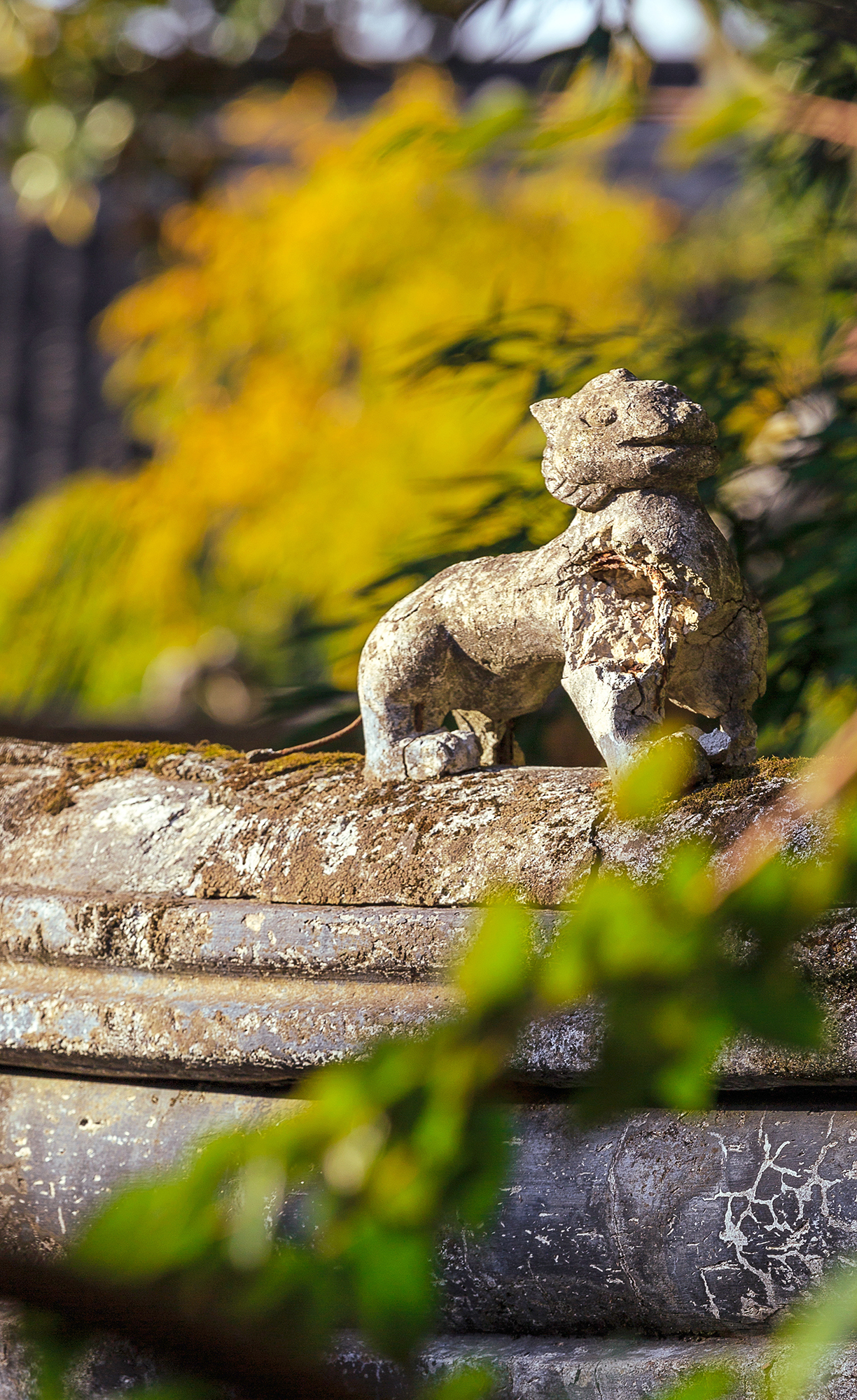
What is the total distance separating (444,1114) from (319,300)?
335 cm

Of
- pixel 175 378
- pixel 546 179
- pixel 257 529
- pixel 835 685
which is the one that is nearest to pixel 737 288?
pixel 546 179

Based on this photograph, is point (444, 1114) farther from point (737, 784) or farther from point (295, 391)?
point (295, 391)

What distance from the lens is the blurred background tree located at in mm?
1780

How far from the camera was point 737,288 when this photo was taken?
3078mm

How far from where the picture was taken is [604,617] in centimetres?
82

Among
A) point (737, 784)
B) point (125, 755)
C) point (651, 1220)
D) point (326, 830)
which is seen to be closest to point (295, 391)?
point (125, 755)

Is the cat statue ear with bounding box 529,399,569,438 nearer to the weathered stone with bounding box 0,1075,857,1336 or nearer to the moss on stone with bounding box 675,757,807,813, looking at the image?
the moss on stone with bounding box 675,757,807,813

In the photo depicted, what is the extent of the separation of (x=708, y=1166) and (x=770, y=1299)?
7 cm

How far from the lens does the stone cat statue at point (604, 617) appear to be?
81 centimetres

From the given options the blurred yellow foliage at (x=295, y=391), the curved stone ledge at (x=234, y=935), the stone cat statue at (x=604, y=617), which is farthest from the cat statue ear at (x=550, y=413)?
the blurred yellow foliage at (x=295, y=391)

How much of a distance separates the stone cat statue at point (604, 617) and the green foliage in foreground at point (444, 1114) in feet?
1.22

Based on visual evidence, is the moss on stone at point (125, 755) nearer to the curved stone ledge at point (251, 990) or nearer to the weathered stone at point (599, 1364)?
the curved stone ledge at point (251, 990)

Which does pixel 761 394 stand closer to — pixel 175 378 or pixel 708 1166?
pixel 708 1166

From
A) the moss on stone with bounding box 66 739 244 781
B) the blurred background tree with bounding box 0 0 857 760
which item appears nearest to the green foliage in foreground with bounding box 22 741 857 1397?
the moss on stone with bounding box 66 739 244 781
